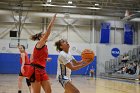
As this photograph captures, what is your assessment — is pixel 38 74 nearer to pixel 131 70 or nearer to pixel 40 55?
pixel 40 55

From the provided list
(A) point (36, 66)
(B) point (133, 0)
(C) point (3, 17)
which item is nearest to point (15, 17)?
(C) point (3, 17)

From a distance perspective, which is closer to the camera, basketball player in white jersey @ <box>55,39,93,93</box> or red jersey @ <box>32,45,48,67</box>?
basketball player in white jersey @ <box>55,39,93,93</box>

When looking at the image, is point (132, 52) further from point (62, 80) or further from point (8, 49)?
point (62, 80)

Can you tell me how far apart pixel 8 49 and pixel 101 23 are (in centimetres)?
1026

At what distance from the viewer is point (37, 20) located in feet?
99.3

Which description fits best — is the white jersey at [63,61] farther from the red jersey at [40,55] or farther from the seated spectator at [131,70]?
the seated spectator at [131,70]

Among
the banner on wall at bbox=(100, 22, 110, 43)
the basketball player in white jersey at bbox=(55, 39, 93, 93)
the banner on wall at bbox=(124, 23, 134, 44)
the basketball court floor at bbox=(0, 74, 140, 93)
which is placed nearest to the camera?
the basketball player in white jersey at bbox=(55, 39, 93, 93)

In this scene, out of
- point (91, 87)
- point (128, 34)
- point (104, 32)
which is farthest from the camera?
point (128, 34)

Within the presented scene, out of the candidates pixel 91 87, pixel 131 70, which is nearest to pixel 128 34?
pixel 131 70

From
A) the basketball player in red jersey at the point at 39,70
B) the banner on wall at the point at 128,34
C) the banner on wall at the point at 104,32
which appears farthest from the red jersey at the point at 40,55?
the banner on wall at the point at 128,34

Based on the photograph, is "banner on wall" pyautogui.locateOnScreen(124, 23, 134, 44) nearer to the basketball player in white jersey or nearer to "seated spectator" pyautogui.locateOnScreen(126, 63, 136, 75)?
"seated spectator" pyautogui.locateOnScreen(126, 63, 136, 75)

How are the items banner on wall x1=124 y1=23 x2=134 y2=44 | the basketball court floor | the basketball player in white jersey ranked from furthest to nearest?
banner on wall x1=124 y1=23 x2=134 y2=44, the basketball court floor, the basketball player in white jersey

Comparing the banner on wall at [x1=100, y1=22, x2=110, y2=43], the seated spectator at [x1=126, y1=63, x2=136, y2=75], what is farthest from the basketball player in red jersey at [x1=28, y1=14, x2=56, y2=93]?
the banner on wall at [x1=100, y1=22, x2=110, y2=43]

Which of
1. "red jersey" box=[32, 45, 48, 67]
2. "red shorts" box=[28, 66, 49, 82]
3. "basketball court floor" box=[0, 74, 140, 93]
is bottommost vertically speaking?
"basketball court floor" box=[0, 74, 140, 93]
